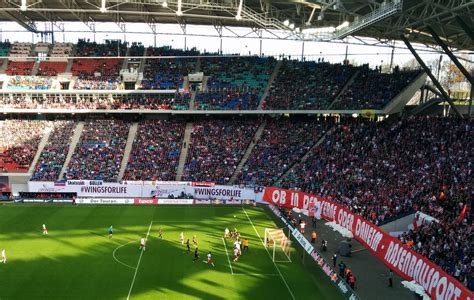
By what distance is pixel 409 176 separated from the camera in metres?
30.0

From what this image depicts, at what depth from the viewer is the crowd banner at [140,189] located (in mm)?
41281

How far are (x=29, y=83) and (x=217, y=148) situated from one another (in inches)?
1008

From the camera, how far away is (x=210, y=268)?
79.7ft

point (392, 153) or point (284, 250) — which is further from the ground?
point (392, 153)

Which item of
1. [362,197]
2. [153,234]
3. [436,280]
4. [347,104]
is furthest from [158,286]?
[347,104]

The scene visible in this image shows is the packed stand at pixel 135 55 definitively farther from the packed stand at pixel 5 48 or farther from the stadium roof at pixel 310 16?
the packed stand at pixel 5 48

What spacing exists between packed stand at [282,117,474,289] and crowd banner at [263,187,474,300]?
1.19 m

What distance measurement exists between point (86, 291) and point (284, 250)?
42.0 ft

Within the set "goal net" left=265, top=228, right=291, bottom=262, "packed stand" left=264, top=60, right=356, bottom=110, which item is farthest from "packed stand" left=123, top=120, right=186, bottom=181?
"goal net" left=265, top=228, right=291, bottom=262

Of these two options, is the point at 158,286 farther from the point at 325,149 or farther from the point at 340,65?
the point at 340,65

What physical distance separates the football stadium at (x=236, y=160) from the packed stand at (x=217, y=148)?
0.20 metres

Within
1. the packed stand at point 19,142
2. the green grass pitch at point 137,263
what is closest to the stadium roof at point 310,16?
the packed stand at point 19,142

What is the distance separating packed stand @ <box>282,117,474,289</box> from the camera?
22078mm

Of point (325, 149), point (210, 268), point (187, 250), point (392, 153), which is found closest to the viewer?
point (210, 268)
